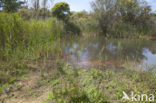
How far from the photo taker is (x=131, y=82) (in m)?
2.00

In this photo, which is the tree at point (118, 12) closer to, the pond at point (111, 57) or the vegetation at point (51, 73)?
the pond at point (111, 57)

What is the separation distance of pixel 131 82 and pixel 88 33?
27.9 ft

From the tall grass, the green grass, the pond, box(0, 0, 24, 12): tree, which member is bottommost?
the green grass

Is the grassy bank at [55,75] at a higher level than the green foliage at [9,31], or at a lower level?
lower

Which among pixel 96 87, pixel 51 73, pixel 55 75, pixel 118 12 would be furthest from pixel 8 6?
pixel 118 12

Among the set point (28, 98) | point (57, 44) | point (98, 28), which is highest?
point (98, 28)

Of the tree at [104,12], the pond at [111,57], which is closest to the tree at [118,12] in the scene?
the tree at [104,12]

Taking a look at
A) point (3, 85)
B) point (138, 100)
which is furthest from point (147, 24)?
point (3, 85)

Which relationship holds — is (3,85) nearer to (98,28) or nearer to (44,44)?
(44,44)

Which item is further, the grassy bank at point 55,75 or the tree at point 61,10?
the tree at point 61,10

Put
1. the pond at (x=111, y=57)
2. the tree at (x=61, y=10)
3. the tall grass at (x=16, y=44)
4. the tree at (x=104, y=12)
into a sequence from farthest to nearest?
the tree at (x=104, y=12) < the tree at (x=61, y=10) < the pond at (x=111, y=57) < the tall grass at (x=16, y=44)

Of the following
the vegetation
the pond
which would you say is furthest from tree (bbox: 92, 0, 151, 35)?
the vegetation

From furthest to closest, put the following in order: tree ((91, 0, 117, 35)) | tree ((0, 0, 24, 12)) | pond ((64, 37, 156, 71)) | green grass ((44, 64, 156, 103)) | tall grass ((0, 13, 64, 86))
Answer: tree ((91, 0, 117, 35)), tree ((0, 0, 24, 12)), pond ((64, 37, 156, 71)), tall grass ((0, 13, 64, 86)), green grass ((44, 64, 156, 103))

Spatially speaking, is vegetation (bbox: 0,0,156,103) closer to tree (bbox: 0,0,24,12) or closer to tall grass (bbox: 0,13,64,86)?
tall grass (bbox: 0,13,64,86)
